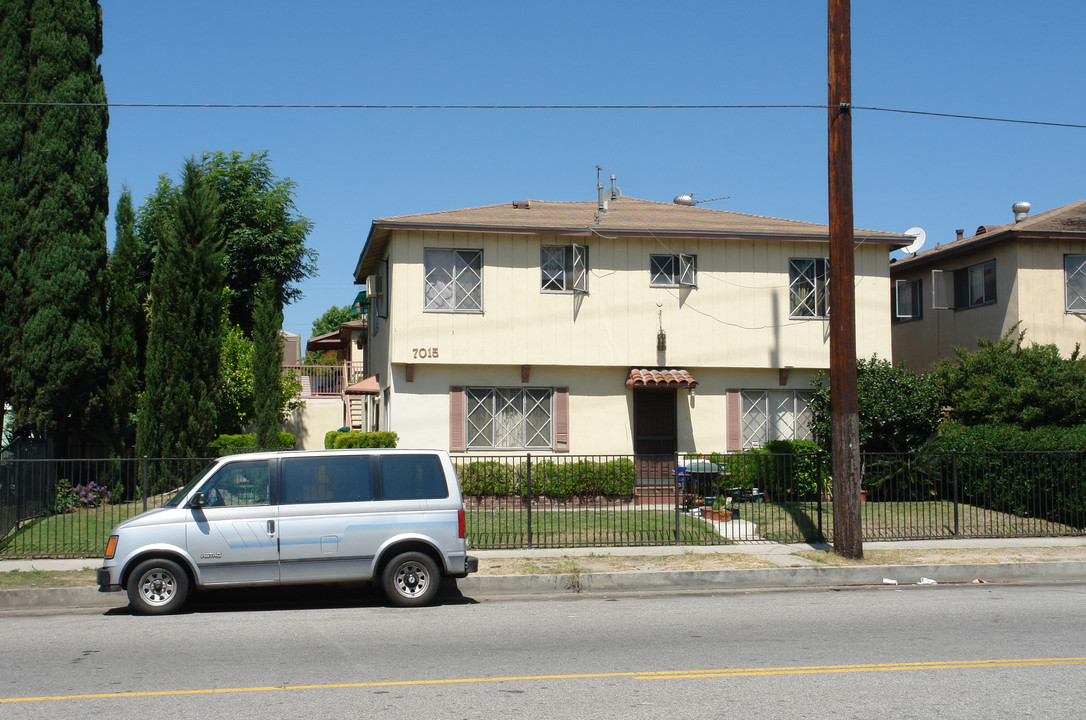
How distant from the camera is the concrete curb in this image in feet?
37.9

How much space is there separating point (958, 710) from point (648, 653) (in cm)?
266

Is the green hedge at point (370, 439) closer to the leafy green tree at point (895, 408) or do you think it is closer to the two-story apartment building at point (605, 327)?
the two-story apartment building at point (605, 327)

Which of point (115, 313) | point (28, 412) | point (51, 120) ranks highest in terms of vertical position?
point (51, 120)

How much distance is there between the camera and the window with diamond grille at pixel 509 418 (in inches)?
818

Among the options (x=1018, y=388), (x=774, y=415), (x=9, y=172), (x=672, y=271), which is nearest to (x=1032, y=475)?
(x=1018, y=388)

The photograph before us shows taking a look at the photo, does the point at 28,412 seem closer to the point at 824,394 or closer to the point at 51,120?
the point at 51,120

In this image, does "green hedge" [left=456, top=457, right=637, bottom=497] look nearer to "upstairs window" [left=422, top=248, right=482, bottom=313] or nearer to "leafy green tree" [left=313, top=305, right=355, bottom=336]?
"upstairs window" [left=422, top=248, right=482, bottom=313]

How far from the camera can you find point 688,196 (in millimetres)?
25438

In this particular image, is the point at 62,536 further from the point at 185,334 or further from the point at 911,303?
the point at 911,303

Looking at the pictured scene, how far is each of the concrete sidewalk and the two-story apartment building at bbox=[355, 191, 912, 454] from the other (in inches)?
271

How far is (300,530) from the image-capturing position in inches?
420

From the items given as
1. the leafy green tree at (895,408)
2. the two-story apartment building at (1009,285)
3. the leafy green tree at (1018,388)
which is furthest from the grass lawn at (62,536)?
the two-story apartment building at (1009,285)

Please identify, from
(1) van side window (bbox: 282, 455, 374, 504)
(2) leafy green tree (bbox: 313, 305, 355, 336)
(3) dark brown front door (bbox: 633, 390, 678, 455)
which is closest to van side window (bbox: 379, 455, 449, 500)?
(1) van side window (bbox: 282, 455, 374, 504)

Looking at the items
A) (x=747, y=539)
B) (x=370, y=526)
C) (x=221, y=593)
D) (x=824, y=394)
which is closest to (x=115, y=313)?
(x=221, y=593)
